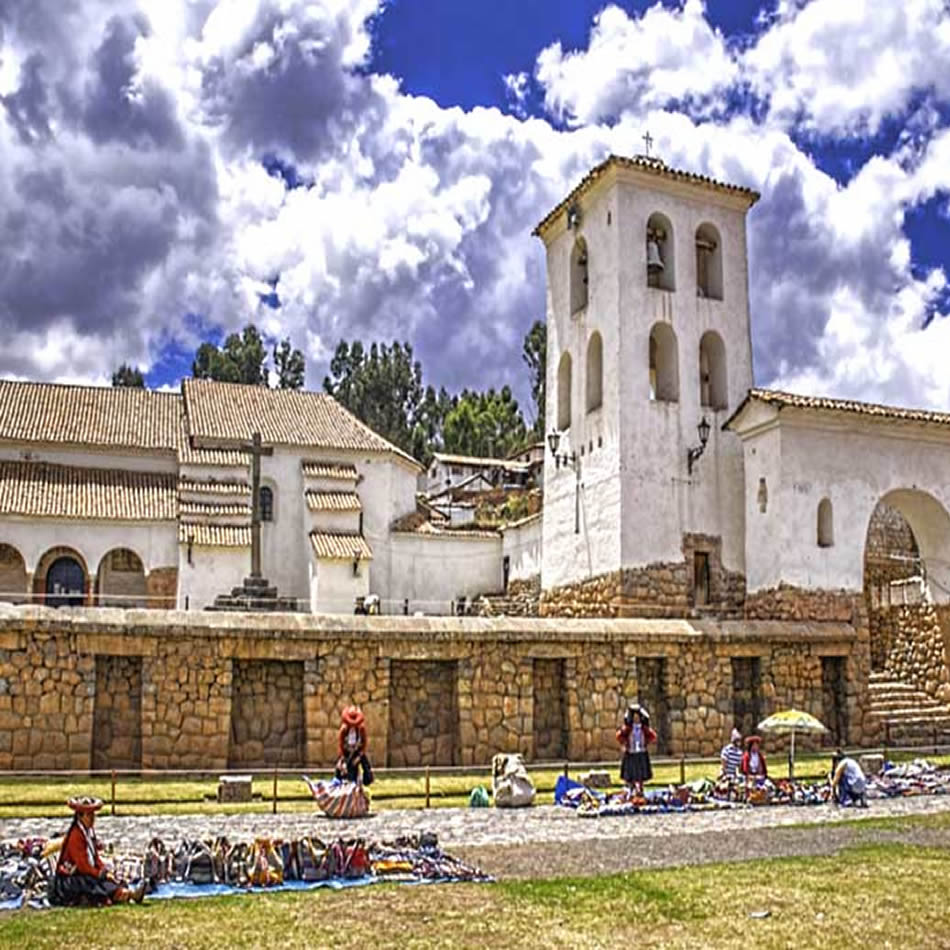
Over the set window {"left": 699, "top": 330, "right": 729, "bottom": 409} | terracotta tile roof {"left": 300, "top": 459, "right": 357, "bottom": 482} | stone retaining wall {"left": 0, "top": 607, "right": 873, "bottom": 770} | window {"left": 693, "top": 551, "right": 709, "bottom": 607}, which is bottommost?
stone retaining wall {"left": 0, "top": 607, "right": 873, "bottom": 770}

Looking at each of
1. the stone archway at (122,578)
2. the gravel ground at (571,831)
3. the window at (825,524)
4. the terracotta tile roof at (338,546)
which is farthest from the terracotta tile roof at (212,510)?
the gravel ground at (571,831)

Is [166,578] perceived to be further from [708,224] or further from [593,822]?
[593,822]

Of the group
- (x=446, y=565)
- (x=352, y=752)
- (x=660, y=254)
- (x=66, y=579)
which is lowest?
(x=352, y=752)

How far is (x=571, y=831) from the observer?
1362 cm

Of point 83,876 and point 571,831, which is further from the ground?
point 83,876

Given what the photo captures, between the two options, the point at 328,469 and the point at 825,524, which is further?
the point at 328,469

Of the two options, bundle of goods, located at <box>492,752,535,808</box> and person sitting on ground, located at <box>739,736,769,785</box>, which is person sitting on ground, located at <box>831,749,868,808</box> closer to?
person sitting on ground, located at <box>739,736,769,785</box>

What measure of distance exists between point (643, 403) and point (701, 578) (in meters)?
4.35

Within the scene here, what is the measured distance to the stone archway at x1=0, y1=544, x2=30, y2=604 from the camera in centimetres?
3166

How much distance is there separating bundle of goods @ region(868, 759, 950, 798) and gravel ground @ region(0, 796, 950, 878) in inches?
37.6

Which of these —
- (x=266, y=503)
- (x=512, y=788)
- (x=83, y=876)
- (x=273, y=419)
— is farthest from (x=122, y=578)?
(x=83, y=876)

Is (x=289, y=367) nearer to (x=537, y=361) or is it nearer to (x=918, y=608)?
(x=537, y=361)

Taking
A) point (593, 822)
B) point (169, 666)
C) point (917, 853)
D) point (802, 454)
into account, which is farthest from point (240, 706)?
point (802, 454)

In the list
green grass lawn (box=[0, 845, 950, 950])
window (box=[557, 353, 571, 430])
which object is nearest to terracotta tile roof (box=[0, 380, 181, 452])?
window (box=[557, 353, 571, 430])
